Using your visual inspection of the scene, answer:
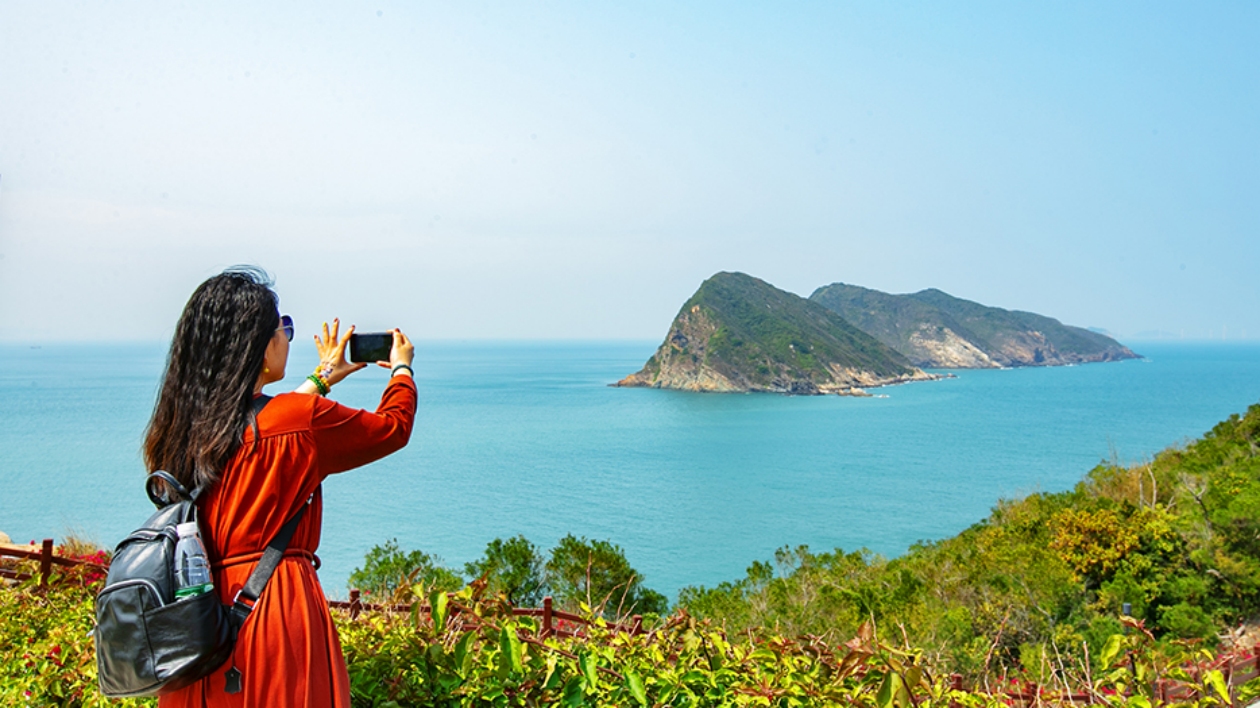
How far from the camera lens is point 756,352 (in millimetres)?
84125

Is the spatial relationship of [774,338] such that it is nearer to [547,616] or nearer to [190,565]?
[547,616]

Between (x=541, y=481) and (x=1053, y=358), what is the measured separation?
125 meters

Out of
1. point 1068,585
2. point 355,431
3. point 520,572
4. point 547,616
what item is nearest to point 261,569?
point 355,431

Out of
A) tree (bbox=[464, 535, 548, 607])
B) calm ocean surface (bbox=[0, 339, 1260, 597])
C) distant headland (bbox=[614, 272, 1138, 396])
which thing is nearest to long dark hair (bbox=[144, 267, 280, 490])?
tree (bbox=[464, 535, 548, 607])

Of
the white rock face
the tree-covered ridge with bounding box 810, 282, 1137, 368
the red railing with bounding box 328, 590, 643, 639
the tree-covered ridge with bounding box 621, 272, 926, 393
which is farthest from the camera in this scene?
the tree-covered ridge with bounding box 810, 282, 1137, 368

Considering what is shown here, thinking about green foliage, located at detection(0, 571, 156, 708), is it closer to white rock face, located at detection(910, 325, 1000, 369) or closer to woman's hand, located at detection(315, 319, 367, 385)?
woman's hand, located at detection(315, 319, 367, 385)

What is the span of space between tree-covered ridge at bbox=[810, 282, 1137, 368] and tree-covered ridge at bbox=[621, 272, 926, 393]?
27.4 meters

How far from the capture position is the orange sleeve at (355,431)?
5.08 feet

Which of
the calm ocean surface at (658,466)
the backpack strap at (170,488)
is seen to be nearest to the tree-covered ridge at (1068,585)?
the backpack strap at (170,488)

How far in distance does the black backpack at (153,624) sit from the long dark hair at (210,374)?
15 centimetres

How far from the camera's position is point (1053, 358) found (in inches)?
5507

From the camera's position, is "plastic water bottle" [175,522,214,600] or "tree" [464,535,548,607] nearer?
"plastic water bottle" [175,522,214,600]

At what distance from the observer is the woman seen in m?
1.49

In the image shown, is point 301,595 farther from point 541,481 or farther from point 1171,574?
point 541,481
